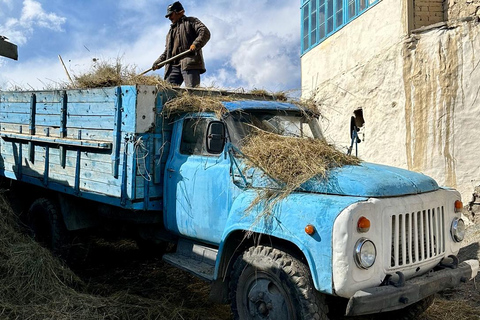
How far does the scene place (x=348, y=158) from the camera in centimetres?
402

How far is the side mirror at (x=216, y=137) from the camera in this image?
421cm

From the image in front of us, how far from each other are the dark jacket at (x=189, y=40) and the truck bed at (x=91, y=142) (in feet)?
5.99

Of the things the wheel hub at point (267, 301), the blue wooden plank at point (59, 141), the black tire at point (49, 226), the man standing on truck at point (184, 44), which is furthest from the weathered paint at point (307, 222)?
the man standing on truck at point (184, 44)

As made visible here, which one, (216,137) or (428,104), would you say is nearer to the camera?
(216,137)

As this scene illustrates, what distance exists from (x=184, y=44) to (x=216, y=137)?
3385mm

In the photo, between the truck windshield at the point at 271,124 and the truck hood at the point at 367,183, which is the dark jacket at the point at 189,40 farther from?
the truck hood at the point at 367,183

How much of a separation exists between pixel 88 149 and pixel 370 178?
3.50 meters

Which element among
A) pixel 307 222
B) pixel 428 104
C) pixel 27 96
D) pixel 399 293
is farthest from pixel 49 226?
pixel 428 104

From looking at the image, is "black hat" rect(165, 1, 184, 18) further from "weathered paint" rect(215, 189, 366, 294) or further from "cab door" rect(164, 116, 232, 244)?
"weathered paint" rect(215, 189, 366, 294)

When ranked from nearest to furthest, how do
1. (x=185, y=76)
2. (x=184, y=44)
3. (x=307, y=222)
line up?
(x=307, y=222), (x=185, y=76), (x=184, y=44)

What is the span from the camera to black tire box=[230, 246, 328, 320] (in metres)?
3.29

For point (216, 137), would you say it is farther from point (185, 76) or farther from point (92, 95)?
point (185, 76)

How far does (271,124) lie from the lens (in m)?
→ 4.45

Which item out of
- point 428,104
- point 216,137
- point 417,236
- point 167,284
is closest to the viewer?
point 417,236
